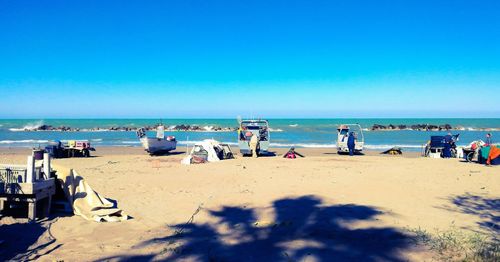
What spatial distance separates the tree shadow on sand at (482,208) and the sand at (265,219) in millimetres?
22

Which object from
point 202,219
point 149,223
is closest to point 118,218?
point 149,223

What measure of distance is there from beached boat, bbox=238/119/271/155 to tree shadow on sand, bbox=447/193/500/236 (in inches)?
536

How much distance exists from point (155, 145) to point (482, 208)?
19383 mm

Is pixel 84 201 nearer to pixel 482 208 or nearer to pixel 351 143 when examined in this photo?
pixel 482 208

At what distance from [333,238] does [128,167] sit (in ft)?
42.4

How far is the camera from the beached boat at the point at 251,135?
23.3 metres

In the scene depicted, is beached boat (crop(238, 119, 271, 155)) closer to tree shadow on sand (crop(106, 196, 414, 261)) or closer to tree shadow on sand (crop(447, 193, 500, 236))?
tree shadow on sand (crop(447, 193, 500, 236))

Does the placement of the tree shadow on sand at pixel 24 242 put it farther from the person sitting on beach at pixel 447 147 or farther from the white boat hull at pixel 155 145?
the person sitting on beach at pixel 447 147

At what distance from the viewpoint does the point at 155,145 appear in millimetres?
25344

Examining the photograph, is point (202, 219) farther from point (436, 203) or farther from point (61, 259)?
point (436, 203)

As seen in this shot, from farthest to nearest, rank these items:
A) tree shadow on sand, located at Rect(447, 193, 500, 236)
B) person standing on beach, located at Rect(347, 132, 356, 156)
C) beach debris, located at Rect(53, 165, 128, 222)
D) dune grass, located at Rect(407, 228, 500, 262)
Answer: person standing on beach, located at Rect(347, 132, 356, 156)
beach debris, located at Rect(53, 165, 128, 222)
tree shadow on sand, located at Rect(447, 193, 500, 236)
dune grass, located at Rect(407, 228, 500, 262)

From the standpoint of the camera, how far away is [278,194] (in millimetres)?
11258

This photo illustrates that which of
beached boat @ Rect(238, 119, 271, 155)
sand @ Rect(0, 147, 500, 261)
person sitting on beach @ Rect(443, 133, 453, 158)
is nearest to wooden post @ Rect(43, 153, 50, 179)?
sand @ Rect(0, 147, 500, 261)

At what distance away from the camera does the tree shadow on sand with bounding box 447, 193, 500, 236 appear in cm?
799
